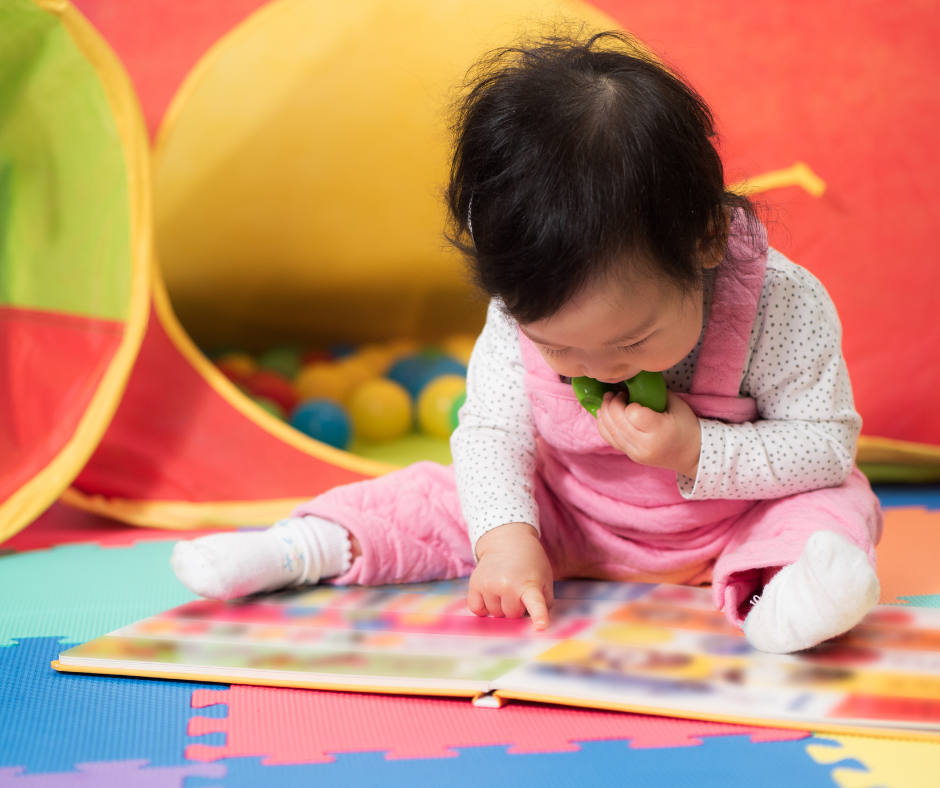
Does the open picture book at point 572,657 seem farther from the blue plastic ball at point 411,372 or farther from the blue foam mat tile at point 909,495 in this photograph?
the blue plastic ball at point 411,372

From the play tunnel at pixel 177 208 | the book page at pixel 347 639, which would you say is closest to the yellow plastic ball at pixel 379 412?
the play tunnel at pixel 177 208

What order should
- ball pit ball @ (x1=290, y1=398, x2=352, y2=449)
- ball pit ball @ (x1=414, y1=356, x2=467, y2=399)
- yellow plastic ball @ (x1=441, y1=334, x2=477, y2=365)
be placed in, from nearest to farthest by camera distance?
ball pit ball @ (x1=290, y1=398, x2=352, y2=449) → ball pit ball @ (x1=414, y1=356, x2=467, y2=399) → yellow plastic ball @ (x1=441, y1=334, x2=477, y2=365)

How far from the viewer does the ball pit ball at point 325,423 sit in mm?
1702

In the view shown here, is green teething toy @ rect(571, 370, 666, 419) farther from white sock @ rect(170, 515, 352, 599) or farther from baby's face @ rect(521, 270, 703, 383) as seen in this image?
white sock @ rect(170, 515, 352, 599)

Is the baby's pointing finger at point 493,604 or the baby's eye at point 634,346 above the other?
the baby's eye at point 634,346

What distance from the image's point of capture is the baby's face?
0.68 meters

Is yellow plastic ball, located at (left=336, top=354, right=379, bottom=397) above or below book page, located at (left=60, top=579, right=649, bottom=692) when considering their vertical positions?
above

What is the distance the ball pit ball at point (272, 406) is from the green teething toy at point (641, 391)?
1.01 meters

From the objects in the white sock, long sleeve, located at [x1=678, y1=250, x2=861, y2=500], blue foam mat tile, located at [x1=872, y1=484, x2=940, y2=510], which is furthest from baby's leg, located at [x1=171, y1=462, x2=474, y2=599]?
blue foam mat tile, located at [x1=872, y1=484, x2=940, y2=510]

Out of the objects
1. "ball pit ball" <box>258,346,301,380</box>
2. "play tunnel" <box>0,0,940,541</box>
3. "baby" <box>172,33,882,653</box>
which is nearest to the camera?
"baby" <box>172,33,882,653</box>

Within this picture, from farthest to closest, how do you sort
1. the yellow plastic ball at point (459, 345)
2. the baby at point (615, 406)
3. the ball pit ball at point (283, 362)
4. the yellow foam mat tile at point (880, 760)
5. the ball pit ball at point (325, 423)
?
the yellow plastic ball at point (459, 345) < the ball pit ball at point (283, 362) < the ball pit ball at point (325, 423) < the baby at point (615, 406) < the yellow foam mat tile at point (880, 760)

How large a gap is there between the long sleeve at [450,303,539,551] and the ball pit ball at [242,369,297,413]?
0.90 m

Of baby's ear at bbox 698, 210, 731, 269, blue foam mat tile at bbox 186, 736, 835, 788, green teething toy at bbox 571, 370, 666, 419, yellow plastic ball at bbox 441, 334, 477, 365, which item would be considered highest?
baby's ear at bbox 698, 210, 731, 269

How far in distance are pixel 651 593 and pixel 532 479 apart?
16 cm
